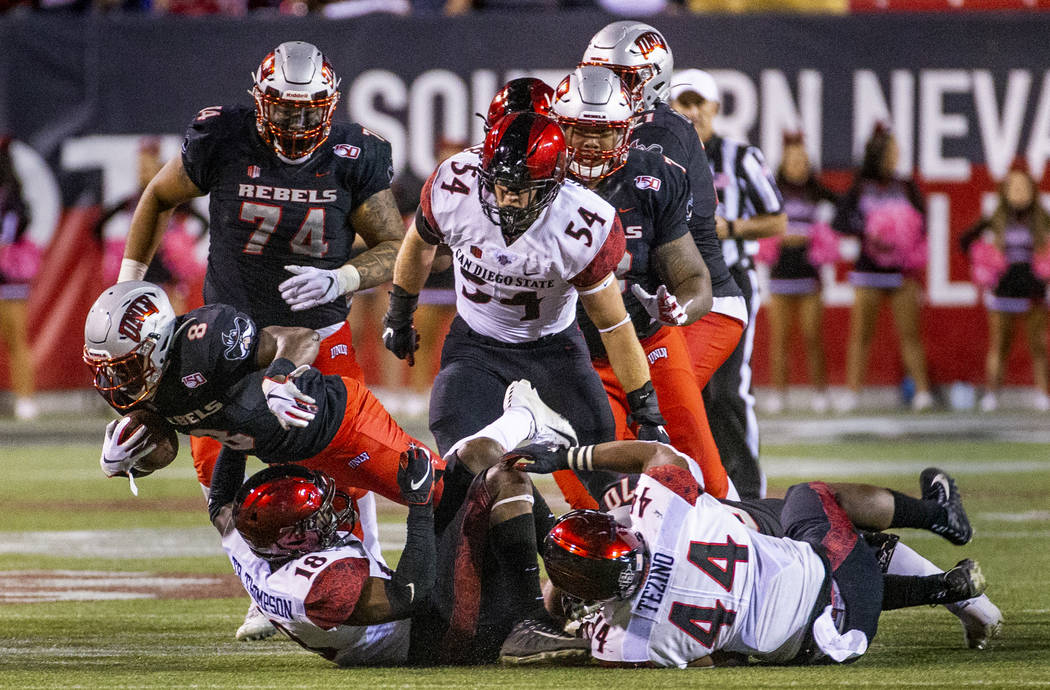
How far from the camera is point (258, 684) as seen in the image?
4.25m

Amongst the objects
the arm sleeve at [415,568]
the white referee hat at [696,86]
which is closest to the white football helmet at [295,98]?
the arm sleeve at [415,568]

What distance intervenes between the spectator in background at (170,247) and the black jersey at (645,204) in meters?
6.73

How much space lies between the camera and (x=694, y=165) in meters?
5.94

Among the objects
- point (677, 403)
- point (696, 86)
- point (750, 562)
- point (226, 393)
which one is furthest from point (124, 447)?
point (696, 86)

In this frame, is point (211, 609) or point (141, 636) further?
point (211, 609)

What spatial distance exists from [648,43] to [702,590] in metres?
2.58

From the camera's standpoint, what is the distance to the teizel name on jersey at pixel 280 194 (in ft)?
18.0

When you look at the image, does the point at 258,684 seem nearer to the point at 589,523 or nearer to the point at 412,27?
the point at 589,523

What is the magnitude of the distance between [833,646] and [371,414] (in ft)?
5.07

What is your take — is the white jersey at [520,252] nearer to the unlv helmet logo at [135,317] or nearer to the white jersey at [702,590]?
the white jersey at [702,590]

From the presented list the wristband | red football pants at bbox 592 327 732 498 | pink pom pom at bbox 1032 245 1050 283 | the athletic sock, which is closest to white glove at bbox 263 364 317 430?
the wristband

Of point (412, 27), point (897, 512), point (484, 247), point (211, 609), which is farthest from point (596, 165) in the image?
point (412, 27)

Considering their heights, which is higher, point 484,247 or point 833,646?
point 484,247

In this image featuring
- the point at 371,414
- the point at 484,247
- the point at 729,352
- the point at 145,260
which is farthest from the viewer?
the point at 729,352
